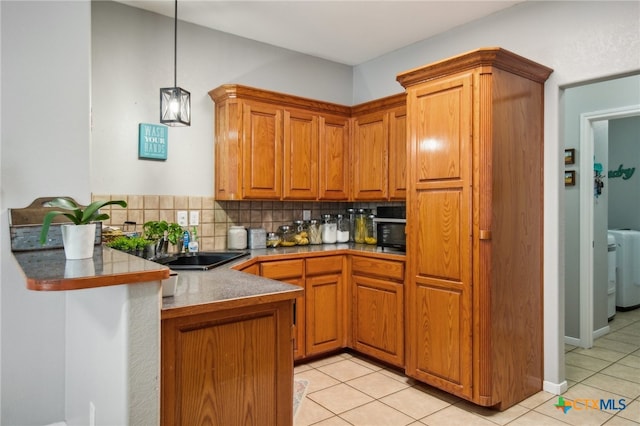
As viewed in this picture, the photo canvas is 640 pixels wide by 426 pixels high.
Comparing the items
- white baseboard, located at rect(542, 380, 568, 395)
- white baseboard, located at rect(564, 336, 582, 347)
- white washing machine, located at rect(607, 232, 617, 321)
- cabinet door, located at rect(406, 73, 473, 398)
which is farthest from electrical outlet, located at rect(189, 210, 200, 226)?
white washing machine, located at rect(607, 232, 617, 321)

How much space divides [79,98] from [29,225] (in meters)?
0.65

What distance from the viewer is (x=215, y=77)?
3.44 m

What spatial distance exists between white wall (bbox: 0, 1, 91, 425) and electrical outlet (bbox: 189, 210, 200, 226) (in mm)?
1259

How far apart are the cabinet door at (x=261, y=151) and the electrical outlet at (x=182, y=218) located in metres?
0.49

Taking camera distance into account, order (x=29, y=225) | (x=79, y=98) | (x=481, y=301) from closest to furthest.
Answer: (x=29, y=225) → (x=79, y=98) → (x=481, y=301)

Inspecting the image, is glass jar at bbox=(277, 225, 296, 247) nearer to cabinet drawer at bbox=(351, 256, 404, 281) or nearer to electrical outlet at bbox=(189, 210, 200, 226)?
cabinet drawer at bbox=(351, 256, 404, 281)

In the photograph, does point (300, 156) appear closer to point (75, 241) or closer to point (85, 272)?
point (75, 241)

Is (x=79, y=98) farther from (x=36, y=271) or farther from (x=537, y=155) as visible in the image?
(x=537, y=155)

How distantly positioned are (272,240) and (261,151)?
0.79 metres

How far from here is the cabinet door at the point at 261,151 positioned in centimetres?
326

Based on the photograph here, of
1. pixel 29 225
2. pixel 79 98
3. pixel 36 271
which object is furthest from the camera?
pixel 79 98

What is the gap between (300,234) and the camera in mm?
3842

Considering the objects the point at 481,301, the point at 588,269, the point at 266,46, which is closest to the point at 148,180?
the point at 266,46

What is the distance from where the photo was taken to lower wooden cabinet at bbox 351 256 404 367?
123 inches
